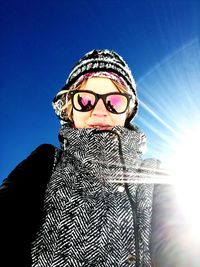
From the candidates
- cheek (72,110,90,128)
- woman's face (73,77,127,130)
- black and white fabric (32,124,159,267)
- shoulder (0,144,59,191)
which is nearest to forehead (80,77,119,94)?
woman's face (73,77,127,130)

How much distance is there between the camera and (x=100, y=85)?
3.12 metres

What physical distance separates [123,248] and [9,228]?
0.68 metres

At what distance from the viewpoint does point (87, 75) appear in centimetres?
322

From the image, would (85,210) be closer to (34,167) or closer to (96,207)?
(96,207)

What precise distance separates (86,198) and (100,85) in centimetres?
121

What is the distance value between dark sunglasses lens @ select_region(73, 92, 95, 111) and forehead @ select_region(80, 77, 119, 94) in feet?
0.38

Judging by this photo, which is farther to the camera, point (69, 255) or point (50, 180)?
point (50, 180)

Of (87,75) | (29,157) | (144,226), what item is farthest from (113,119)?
(144,226)

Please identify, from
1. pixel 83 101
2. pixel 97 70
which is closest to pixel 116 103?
pixel 83 101

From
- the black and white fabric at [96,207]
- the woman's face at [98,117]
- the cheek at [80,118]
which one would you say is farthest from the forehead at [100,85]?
the black and white fabric at [96,207]

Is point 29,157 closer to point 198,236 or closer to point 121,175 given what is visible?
point 121,175

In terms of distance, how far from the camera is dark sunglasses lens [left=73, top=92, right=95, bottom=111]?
2946 mm

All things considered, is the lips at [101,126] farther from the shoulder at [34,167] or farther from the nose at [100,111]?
the shoulder at [34,167]

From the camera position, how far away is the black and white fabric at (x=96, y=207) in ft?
6.60
